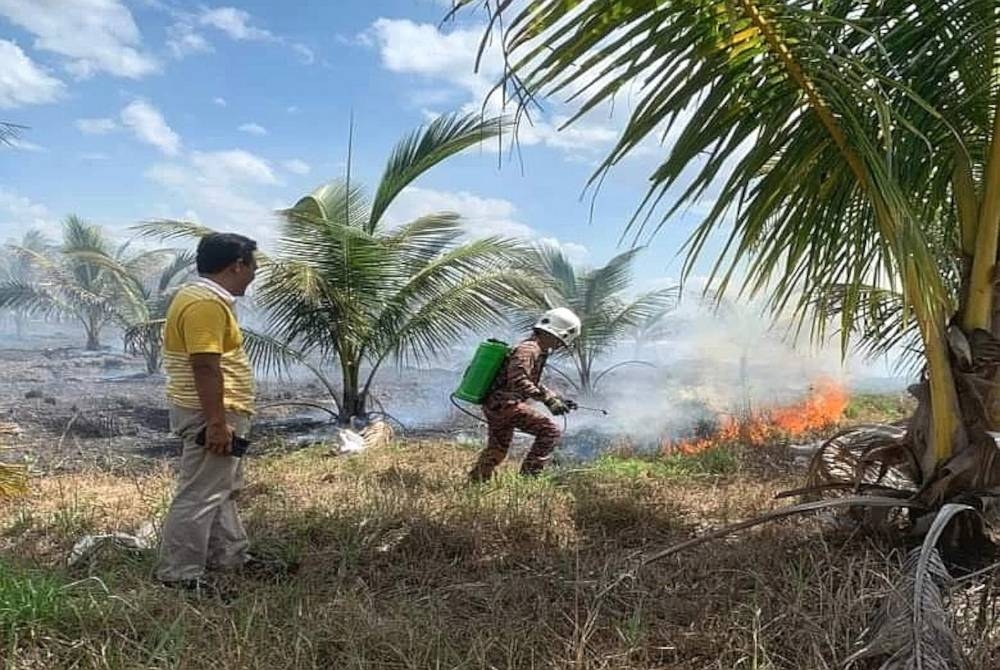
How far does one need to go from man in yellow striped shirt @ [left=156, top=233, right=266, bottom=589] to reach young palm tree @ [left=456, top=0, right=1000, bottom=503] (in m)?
1.46

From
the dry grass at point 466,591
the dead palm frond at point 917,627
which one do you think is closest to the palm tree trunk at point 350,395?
the dry grass at point 466,591

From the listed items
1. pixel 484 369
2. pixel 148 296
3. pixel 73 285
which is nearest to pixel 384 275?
pixel 484 369

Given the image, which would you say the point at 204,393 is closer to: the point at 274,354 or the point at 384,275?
the point at 384,275

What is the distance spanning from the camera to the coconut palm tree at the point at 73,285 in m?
16.0

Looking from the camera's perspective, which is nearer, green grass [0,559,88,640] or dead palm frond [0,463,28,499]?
green grass [0,559,88,640]

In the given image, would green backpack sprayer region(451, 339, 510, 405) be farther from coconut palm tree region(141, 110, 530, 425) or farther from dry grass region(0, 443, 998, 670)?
coconut palm tree region(141, 110, 530, 425)

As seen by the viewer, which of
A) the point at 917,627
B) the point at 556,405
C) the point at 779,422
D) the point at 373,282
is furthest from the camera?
the point at 779,422

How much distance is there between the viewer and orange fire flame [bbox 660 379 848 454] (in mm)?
8312

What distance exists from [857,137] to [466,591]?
6.44 ft

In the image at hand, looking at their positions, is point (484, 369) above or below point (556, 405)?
above

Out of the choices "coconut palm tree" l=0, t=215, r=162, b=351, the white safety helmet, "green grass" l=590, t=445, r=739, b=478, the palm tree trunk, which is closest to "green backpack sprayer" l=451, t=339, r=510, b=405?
the white safety helmet

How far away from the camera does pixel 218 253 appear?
10.2 feet

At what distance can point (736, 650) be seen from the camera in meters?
2.27

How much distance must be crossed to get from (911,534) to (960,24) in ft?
5.52
